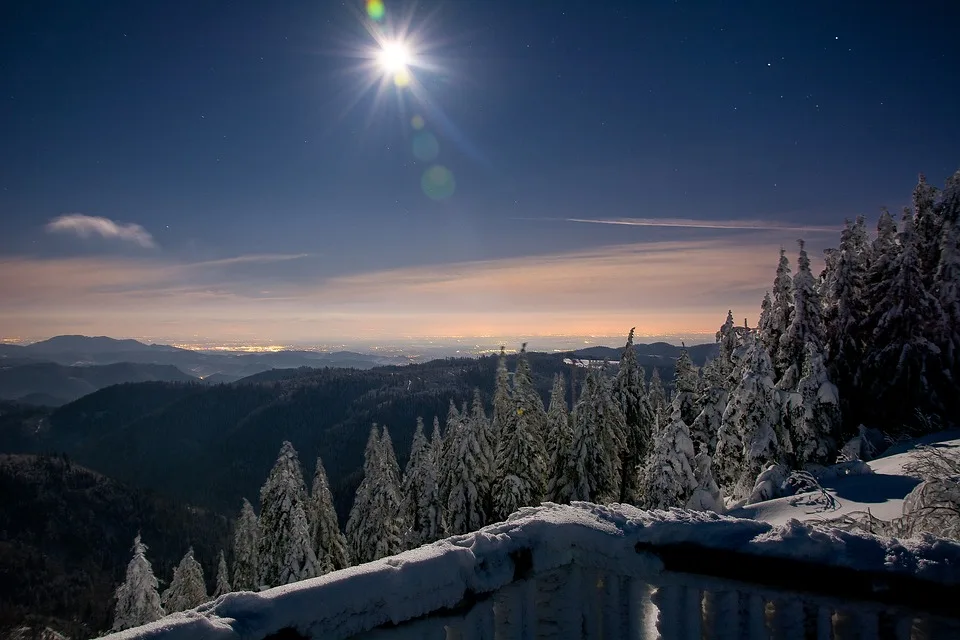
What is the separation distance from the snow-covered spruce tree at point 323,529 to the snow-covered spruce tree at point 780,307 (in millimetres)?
23732

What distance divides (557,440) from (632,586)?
24.2 meters

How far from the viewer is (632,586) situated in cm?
358

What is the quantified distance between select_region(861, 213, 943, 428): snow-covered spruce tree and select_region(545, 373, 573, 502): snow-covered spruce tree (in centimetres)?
1254

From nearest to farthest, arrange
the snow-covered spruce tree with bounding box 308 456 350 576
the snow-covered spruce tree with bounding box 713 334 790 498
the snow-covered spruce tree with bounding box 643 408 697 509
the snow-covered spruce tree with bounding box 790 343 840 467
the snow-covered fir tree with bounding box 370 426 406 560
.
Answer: the snow-covered spruce tree with bounding box 713 334 790 498 → the snow-covered spruce tree with bounding box 790 343 840 467 → the snow-covered spruce tree with bounding box 643 408 697 509 → the snow-covered fir tree with bounding box 370 426 406 560 → the snow-covered spruce tree with bounding box 308 456 350 576

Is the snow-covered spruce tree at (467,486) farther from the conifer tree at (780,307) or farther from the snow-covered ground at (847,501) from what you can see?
the snow-covered ground at (847,501)

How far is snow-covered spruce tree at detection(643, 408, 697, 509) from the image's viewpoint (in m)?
17.6

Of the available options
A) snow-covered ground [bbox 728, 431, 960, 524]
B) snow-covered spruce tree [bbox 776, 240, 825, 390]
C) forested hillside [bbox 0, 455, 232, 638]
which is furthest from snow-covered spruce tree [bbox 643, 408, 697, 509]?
forested hillside [bbox 0, 455, 232, 638]

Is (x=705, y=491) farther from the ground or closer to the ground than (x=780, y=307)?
closer to the ground

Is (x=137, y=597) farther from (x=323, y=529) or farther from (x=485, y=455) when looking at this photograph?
(x=485, y=455)

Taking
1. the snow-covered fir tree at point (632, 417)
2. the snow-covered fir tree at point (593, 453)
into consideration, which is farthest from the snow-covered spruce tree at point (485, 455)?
the snow-covered fir tree at point (632, 417)

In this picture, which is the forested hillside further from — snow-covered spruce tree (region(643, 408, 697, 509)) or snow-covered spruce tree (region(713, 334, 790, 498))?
snow-covered spruce tree (region(713, 334, 790, 498))

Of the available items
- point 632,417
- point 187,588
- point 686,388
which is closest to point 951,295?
point 686,388

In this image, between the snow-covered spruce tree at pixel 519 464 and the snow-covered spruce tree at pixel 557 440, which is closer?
the snow-covered spruce tree at pixel 519 464

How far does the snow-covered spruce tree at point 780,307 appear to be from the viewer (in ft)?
66.1
